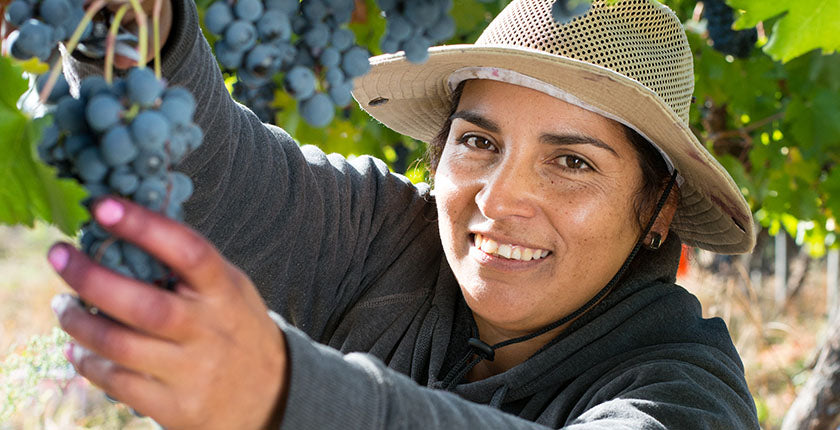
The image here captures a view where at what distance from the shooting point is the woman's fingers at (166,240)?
0.58 meters

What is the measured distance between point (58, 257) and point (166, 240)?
0.08m

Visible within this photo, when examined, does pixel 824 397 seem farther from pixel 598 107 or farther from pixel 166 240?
pixel 166 240

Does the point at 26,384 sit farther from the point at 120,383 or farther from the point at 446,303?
the point at 120,383

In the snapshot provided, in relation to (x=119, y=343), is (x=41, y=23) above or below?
above

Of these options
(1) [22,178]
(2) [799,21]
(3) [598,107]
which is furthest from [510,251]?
Answer: (1) [22,178]

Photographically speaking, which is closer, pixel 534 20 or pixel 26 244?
pixel 534 20

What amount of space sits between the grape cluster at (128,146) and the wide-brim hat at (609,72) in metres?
0.92

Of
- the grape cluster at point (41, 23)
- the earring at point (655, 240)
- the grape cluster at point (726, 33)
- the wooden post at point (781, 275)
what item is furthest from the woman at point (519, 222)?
the wooden post at point (781, 275)

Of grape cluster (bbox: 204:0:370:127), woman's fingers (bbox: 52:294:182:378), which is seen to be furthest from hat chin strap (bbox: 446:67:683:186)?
woman's fingers (bbox: 52:294:182:378)

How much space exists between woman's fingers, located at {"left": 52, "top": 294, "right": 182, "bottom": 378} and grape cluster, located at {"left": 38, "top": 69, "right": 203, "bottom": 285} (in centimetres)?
4

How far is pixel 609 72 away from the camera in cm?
140

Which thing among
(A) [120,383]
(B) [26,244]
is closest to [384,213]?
(A) [120,383]

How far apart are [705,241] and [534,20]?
732mm

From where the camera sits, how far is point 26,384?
178cm
